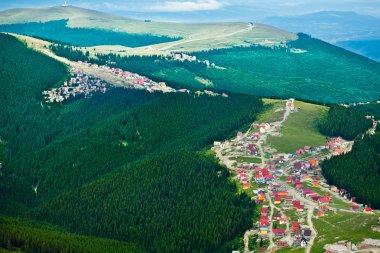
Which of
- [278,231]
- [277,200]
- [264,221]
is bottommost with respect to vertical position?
[278,231]

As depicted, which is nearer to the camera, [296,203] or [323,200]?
[296,203]

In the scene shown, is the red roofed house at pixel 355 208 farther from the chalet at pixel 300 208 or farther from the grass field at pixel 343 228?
the chalet at pixel 300 208

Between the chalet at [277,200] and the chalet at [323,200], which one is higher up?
the chalet at [323,200]

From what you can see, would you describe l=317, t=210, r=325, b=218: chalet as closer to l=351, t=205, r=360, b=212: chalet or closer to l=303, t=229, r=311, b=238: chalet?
l=351, t=205, r=360, b=212: chalet

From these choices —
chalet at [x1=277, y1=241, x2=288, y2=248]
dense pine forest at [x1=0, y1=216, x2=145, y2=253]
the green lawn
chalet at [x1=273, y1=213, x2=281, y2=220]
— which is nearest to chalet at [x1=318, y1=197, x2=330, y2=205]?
chalet at [x1=273, y1=213, x2=281, y2=220]

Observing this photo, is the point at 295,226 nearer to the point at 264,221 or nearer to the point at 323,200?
the point at 264,221

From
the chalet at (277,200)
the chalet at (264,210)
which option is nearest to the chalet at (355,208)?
the chalet at (277,200)

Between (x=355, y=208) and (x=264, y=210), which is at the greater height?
(x=355, y=208)

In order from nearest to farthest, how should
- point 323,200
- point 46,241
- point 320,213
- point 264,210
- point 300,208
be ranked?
1. point 46,241
2. point 320,213
3. point 264,210
4. point 300,208
5. point 323,200

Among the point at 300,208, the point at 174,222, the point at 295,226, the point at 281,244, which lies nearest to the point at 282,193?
the point at 300,208
